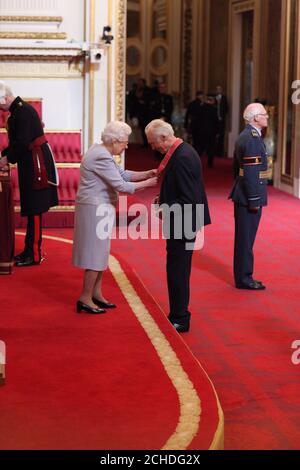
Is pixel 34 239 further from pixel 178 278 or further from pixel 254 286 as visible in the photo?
pixel 178 278

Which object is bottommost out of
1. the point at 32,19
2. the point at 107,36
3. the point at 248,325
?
the point at 248,325

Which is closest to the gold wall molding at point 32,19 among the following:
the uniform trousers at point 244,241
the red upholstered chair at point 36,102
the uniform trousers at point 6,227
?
the red upholstered chair at point 36,102

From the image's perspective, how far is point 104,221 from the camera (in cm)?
726

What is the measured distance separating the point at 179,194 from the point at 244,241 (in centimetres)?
201

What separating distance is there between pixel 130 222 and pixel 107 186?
563cm

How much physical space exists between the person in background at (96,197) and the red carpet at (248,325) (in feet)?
2.77

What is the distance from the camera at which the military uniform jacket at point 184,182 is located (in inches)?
282

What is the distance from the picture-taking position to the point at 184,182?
23.5 feet

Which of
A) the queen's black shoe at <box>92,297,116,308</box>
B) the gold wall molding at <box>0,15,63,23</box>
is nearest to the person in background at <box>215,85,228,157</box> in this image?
the gold wall molding at <box>0,15,63,23</box>

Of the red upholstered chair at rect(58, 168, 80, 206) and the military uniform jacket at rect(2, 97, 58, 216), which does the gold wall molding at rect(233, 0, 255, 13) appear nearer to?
the red upholstered chair at rect(58, 168, 80, 206)

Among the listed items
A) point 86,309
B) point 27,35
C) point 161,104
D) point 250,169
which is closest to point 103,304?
point 86,309

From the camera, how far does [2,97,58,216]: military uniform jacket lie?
364 inches

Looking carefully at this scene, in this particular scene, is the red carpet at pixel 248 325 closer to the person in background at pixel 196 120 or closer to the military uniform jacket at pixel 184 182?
the military uniform jacket at pixel 184 182
